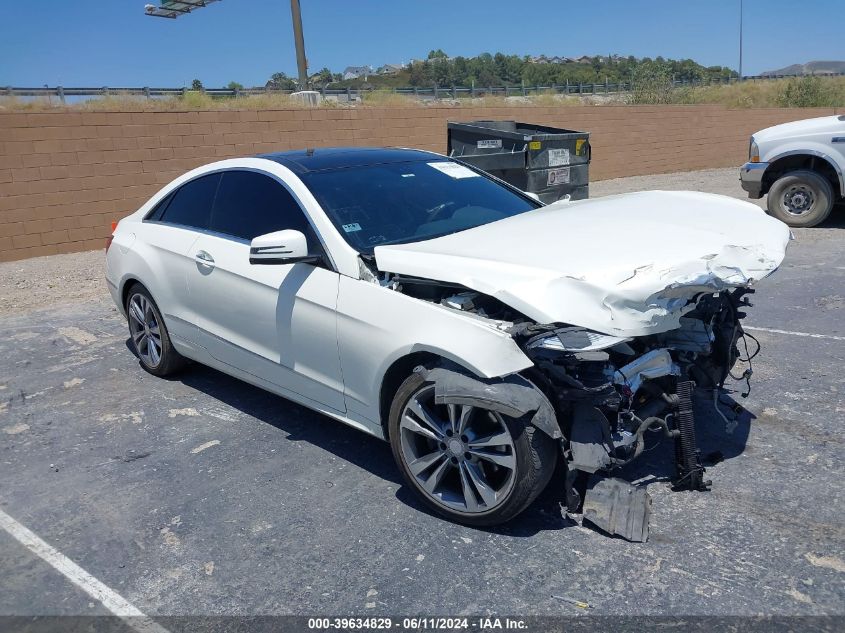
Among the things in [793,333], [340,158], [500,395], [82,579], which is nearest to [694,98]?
[793,333]

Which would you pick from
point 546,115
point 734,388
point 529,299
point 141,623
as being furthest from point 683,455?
point 546,115

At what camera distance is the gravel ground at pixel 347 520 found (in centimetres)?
294

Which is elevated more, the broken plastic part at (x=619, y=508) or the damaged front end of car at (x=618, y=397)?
the damaged front end of car at (x=618, y=397)

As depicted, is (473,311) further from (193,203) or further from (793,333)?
(793,333)

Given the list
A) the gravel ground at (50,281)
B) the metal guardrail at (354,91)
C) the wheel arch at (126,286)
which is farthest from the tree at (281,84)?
the wheel arch at (126,286)

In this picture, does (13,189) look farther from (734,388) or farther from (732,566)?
(732,566)

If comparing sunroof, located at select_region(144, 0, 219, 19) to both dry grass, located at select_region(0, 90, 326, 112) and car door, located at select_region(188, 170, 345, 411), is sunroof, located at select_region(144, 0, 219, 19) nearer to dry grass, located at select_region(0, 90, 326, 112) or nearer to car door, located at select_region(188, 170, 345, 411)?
dry grass, located at select_region(0, 90, 326, 112)

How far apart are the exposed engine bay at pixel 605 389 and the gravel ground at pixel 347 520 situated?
0.16m

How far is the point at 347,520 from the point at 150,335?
2.70 m

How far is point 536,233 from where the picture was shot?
385 centimetres

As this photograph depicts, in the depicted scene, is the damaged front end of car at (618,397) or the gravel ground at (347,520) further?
the damaged front end of car at (618,397)

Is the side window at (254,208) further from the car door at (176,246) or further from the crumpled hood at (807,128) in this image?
the crumpled hood at (807,128)

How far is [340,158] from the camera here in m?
4.79

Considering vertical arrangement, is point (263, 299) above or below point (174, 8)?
below
